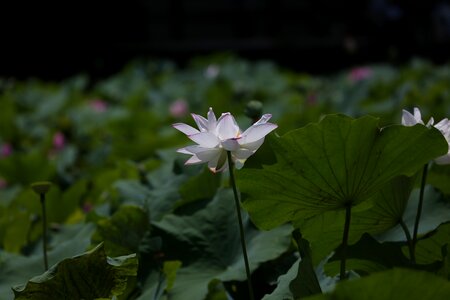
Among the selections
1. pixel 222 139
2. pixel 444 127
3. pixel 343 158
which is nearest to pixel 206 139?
pixel 222 139

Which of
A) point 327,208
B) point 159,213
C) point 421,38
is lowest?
point 421,38

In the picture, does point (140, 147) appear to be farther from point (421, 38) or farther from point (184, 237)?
point (421, 38)

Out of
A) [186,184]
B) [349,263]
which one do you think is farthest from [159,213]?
[349,263]

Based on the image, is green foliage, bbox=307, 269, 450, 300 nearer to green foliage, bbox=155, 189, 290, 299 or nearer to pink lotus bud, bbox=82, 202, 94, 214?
green foliage, bbox=155, 189, 290, 299

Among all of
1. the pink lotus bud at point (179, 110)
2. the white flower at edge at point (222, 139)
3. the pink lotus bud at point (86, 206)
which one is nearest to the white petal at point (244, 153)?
the white flower at edge at point (222, 139)

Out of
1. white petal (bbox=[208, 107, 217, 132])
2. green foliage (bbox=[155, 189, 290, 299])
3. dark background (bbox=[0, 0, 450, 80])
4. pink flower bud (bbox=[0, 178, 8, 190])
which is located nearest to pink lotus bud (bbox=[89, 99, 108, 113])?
pink flower bud (bbox=[0, 178, 8, 190])
